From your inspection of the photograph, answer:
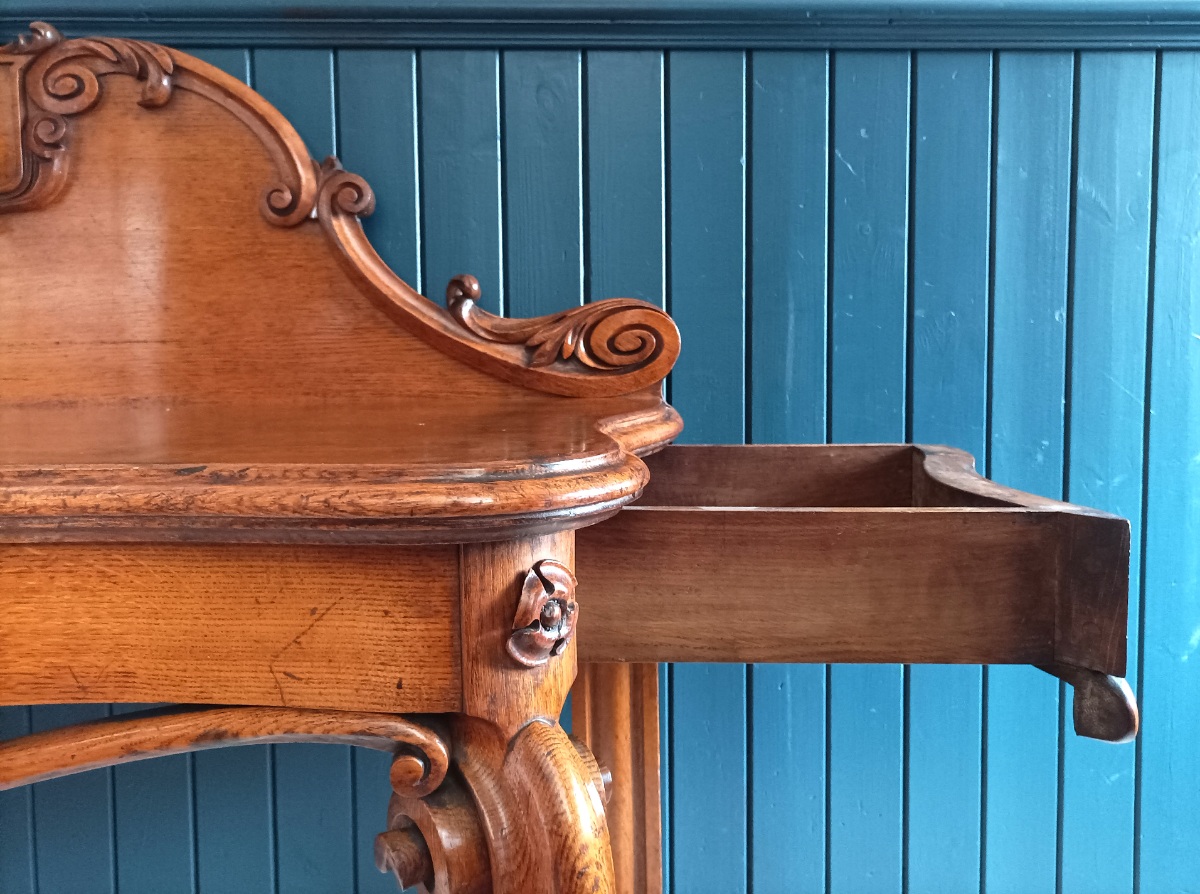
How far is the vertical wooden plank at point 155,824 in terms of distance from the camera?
4.07 feet

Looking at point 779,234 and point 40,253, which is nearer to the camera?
point 40,253

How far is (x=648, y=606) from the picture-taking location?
0.66 m

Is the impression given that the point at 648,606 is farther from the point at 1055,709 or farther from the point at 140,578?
the point at 1055,709

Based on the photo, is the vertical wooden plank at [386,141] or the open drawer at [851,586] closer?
the open drawer at [851,586]

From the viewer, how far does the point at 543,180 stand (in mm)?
1187

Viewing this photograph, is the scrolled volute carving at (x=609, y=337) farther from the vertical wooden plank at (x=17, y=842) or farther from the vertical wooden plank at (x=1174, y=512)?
the vertical wooden plank at (x=17, y=842)

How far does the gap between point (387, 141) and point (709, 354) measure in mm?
473

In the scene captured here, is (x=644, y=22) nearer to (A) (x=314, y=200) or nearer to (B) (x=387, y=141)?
(B) (x=387, y=141)

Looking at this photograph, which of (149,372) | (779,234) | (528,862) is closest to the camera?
(528,862)

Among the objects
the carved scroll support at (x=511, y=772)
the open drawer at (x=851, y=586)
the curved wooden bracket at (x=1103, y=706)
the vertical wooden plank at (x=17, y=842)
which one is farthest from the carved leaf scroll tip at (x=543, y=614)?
the vertical wooden plank at (x=17, y=842)

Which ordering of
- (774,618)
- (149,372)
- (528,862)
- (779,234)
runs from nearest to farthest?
1. (528,862)
2. (774,618)
3. (149,372)
4. (779,234)

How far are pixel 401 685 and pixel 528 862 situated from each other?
0.12m

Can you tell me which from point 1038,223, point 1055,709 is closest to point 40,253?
point 1038,223

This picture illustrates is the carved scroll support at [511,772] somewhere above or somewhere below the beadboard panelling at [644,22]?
below
